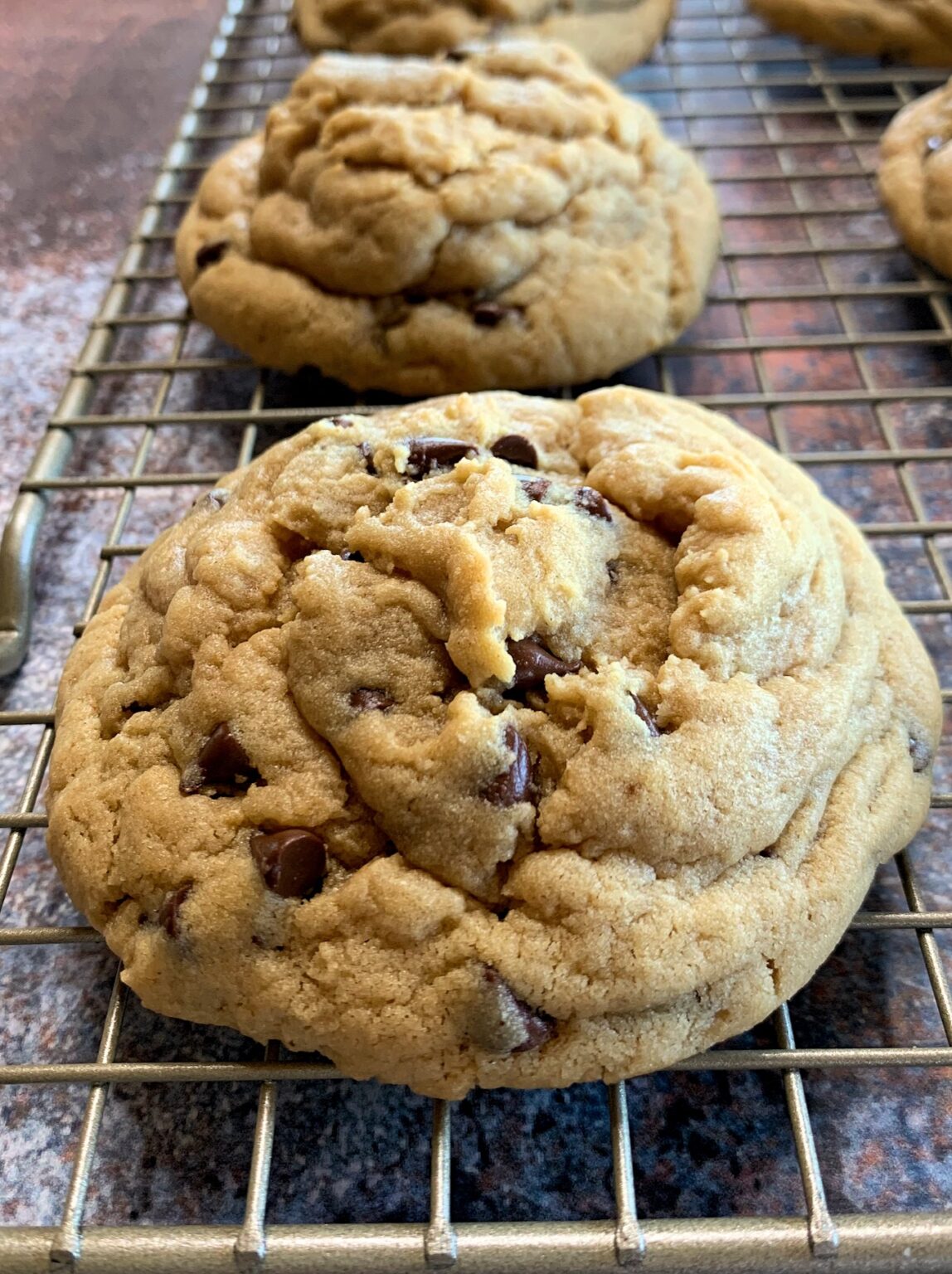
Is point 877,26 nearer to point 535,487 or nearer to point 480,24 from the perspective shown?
point 480,24

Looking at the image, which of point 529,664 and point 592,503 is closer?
point 529,664

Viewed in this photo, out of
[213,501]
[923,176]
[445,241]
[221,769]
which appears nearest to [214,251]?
[445,241]

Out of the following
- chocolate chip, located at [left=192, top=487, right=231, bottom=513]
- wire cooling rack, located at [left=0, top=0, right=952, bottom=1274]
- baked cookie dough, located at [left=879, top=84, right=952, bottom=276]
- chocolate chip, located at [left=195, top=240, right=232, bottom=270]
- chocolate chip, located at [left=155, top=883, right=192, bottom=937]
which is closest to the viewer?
wire cooling rack, located at [left=0, top=0, right=952, bottom=1274]

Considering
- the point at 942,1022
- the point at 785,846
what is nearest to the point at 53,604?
the point at 785,846

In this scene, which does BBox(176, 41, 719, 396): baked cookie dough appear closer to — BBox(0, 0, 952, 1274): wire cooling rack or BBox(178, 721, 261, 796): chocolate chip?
BBox(0, 0, 952, 1274): wire cooling rack

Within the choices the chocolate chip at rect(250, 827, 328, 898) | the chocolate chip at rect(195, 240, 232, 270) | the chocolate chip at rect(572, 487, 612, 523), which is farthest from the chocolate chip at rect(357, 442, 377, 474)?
the chocolate chip at rect(195, 240, 232, 270)
